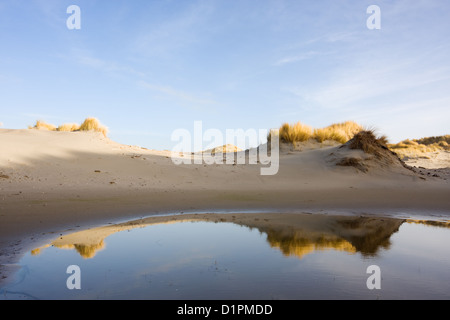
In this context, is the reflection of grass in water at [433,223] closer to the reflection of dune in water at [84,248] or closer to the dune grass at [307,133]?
the reflection of dune in water at [84,248]

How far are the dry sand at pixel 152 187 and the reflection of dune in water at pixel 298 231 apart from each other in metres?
0.42

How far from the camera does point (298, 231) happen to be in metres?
4.13

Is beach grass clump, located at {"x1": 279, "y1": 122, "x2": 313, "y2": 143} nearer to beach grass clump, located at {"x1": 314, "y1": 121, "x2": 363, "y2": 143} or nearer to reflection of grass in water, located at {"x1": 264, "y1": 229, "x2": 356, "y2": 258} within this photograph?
beach grass clump, located at {"x1": 314, "y1": 121, "x2": 363, "y2": 143}

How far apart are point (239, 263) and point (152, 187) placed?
5033mm

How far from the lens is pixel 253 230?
14.0 feet

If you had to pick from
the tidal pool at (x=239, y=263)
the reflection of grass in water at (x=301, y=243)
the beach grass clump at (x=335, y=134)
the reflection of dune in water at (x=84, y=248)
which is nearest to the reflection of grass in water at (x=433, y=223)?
the tidal pool at (x=239, y=263)

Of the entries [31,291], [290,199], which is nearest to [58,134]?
[290,199]

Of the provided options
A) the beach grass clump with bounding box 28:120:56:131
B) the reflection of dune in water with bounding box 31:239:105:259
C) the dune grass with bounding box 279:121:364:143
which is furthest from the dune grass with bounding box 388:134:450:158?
the reflection of dune in water with bounding box 31:239:105:259

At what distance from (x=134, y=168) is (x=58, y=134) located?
3.51 metres

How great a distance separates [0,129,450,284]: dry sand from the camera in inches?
193

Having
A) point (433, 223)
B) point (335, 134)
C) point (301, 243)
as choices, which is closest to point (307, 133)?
point (335, 134)

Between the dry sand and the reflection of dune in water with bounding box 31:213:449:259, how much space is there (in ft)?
1.37

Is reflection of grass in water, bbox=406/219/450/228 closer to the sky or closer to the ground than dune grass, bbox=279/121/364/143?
closer to the ground

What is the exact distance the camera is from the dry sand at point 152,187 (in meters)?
4.89
